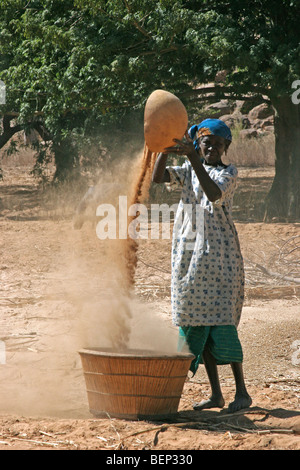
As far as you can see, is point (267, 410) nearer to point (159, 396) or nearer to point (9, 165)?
point (159, 396)

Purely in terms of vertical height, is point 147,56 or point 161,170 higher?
point 147,56

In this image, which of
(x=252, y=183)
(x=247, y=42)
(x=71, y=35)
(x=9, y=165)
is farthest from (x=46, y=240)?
(x=9, y=165)

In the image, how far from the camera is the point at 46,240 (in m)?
9.59

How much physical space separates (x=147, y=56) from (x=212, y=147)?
6795 millimetres

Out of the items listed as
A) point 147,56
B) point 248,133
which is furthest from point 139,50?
point 248,133

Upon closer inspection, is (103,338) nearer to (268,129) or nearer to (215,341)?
(215,341)

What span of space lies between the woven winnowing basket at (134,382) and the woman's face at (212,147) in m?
1.09

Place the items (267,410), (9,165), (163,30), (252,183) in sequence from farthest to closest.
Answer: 1. (9,165)
2. (252,183)
3. (163,30)
4. (267,410)

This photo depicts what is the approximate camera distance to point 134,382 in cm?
336

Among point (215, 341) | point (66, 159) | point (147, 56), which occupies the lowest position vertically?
point (215, 341)

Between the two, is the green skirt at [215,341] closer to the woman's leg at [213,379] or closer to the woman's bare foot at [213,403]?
the woman's leg at [213,379]

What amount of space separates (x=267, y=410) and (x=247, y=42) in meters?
7.08

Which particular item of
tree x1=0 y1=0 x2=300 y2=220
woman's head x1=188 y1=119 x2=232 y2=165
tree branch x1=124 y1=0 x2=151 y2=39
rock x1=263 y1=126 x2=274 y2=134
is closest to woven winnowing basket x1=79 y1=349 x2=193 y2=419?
woman's head x1=188 y1=119 x2=232 y2=165

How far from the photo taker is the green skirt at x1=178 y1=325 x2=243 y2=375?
140 inches
